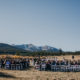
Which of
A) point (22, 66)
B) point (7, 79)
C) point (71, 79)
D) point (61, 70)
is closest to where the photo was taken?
point (7, 79)

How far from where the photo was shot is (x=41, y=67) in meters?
27.4

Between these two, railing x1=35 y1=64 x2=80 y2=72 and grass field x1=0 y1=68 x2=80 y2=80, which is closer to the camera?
grass field x1=0 y1=68 x2=80 y2=80

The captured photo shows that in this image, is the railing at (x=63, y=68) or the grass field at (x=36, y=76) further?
the railing at (x=63, y=68)

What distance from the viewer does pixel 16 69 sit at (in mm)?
27875

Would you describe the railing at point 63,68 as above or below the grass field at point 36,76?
above

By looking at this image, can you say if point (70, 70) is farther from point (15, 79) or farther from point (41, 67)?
point (15, 79)

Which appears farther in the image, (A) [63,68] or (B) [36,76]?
(A) [63,68]

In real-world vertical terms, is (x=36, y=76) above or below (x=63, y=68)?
below

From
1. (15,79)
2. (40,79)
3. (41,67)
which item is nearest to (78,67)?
(41,67)

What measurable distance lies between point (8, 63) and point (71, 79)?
10753 mm

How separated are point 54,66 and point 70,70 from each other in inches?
85.7

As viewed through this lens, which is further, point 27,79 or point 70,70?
point 70,70

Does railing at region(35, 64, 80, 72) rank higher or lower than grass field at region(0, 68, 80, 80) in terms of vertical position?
higher

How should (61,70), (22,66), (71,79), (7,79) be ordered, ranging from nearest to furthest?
(7,79) < (71,79) < (61,70) < (22,66)
